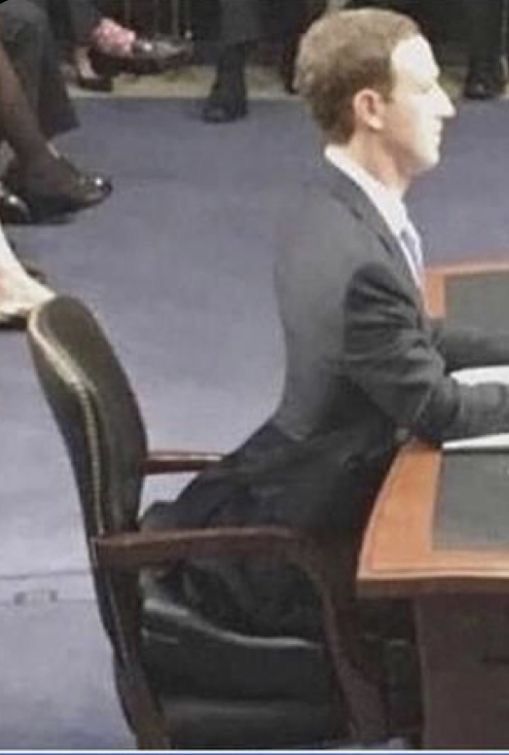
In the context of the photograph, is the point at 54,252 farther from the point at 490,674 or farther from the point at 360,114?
the point at 490,674

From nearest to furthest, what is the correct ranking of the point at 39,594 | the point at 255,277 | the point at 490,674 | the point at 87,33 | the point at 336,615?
the point at 490,674, the point at 336,615, the point at 39,594, the point at 255,277, the point at 87,33

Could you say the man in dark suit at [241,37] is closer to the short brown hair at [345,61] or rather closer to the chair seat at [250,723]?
the short brown hair at [345,61]

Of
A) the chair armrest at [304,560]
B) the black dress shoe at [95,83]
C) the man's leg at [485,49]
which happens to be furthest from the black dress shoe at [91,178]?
the chair armrest at [304,560]

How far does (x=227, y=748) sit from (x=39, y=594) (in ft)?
3.88

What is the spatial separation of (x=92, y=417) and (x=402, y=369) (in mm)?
405

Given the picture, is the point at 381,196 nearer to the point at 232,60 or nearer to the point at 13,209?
the point at 13,209

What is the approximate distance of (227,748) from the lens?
2803 mm

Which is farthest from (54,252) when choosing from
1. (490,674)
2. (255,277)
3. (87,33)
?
(490,674)

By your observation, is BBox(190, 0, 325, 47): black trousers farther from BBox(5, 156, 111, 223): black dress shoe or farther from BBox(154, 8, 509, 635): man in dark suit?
BBox(154, 8, 509, 635): man in dark suit

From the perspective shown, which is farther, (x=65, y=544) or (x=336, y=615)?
(x=65, y=544)

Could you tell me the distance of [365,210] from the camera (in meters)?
2.82

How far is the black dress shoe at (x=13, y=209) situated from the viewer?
19.3 ft

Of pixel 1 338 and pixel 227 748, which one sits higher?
pixel 227 748

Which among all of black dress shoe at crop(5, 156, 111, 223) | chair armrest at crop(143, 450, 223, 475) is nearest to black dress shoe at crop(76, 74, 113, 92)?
black dress shoe at crop(5, 156, 111, 223)
